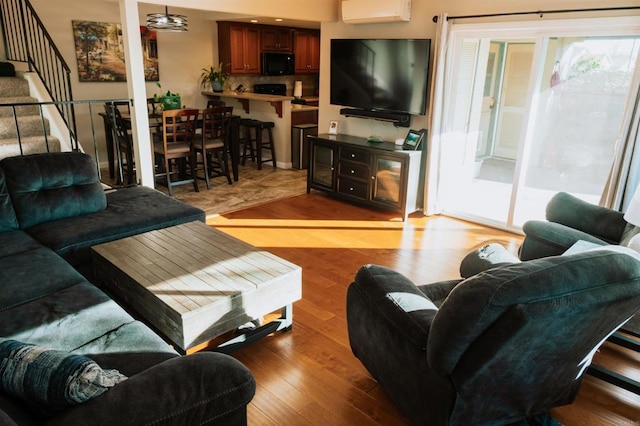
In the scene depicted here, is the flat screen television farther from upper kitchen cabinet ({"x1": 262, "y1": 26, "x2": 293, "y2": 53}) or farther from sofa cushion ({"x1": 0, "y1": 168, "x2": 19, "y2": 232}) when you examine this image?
sofa cushion ({"x1": 0, "y1": 168, "x2": 19, "y2": 232})

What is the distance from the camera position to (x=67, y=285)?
7.38 feet

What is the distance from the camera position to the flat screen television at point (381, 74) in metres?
4.68

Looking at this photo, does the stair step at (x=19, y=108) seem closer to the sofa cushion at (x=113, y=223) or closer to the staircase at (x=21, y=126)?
the staircase at (x=21, y=126)

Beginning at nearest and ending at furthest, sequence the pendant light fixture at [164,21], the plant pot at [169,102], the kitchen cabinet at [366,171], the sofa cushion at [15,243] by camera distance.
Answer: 1. the sofa cushion at [15,243]
2. the kitchen cabinet at [366,171]
3. the pendant light fixture at [164,21]
4. the plant pot at [169,102]

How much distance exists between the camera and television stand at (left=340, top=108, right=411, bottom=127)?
16.3 feet

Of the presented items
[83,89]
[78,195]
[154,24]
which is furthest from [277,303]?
[83,89]

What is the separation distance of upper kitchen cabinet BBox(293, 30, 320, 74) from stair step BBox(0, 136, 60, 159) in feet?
17.8

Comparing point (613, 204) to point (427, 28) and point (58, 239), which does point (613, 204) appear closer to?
point (427, 28)

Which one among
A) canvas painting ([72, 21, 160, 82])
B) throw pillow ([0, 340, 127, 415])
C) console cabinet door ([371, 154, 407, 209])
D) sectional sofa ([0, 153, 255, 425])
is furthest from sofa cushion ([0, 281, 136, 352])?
canvas painting ([72, 21, 160, 82])

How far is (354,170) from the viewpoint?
517 centimetres

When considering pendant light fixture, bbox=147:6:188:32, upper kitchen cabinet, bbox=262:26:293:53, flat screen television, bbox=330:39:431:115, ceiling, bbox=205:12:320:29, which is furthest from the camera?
upper kitchen cabinet, bbox=262:26:293:53

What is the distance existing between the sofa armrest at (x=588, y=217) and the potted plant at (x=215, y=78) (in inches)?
234

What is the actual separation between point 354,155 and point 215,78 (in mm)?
3659

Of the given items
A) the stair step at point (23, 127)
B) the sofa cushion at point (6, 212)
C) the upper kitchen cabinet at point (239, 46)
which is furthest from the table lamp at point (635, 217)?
the upper kitchen cabinet at point (239, 46)
